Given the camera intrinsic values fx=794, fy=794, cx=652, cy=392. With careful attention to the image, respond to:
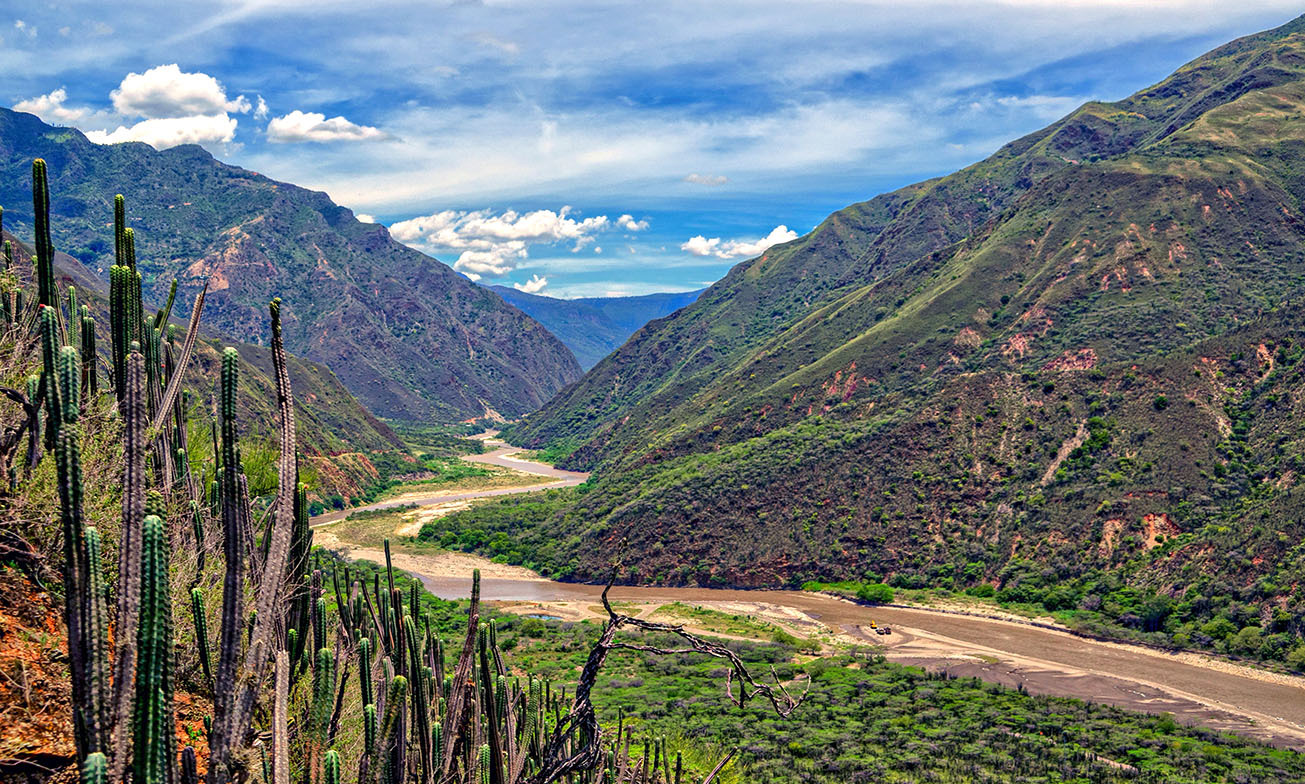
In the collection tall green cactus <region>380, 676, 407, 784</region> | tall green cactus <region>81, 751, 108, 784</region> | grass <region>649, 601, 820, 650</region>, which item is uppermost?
tall green cactus <region>81, 751, 108, 784</region>

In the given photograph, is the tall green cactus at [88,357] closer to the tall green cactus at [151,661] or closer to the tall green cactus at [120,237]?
the tall green cactus at [120,237]

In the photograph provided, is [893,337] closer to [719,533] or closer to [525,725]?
[719,533]

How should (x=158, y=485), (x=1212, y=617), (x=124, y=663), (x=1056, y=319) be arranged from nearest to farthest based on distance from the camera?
(x=124, y=663)
(x=158, y=485)
(x=1212, y=617)
(x=1056, y=319)

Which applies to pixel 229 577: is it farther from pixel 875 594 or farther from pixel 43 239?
Answer: pixel 875 594

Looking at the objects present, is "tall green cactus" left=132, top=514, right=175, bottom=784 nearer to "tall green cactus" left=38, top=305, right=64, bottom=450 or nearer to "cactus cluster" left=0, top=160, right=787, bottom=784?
"cactus cluster" left=0, top=160, right=787, bottom=784

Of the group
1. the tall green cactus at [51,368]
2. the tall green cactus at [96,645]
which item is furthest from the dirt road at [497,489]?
the tall green cactus at [96,645]

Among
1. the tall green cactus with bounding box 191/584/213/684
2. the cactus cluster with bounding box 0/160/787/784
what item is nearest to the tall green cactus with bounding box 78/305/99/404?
the cactus cluster with bounding box 0/160/787/784

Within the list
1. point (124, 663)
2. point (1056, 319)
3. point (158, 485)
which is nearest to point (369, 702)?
point (158, 485)
